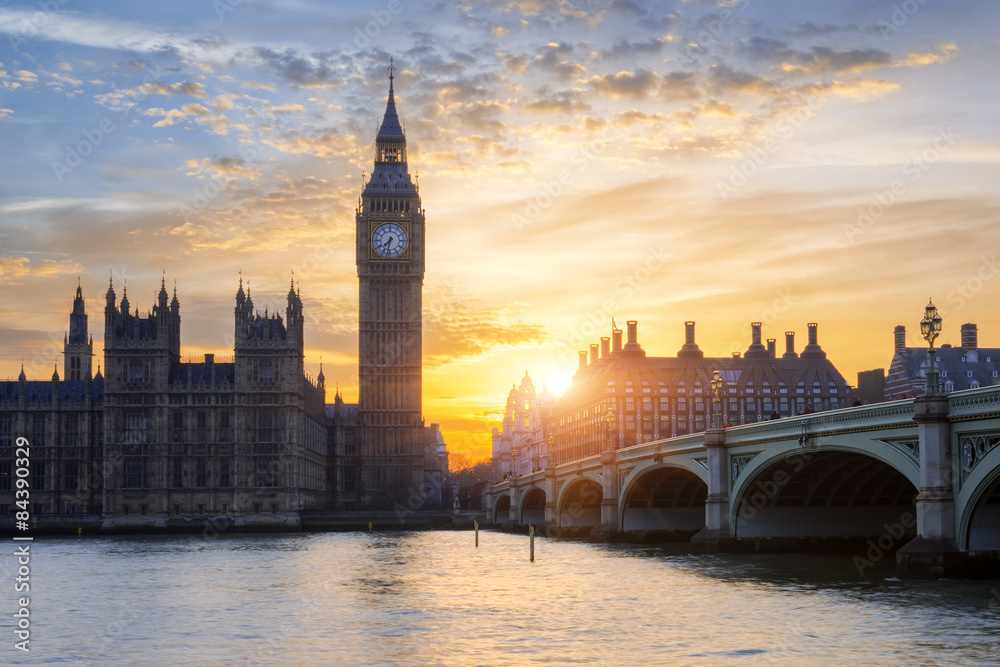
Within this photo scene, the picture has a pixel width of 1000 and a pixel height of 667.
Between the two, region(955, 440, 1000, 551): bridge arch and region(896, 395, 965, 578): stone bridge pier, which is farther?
region(896, 395, 965, 578): stone bridge pier

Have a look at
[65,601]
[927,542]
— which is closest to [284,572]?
[65,601]

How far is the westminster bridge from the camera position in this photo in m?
41.8

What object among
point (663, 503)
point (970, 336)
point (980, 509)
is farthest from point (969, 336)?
point (980, 509)

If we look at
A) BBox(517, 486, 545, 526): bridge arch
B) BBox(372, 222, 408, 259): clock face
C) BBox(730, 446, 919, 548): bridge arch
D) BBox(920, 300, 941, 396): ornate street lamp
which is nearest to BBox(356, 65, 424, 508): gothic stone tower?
BBox(372, 222, 408, 259): clock face

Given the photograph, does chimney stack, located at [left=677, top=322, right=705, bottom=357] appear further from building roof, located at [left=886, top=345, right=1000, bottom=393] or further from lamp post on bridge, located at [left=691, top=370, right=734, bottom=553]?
lamp post on bridge, located at [left=691, top=370, right=734, bottom=553]

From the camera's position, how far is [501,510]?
495 feet

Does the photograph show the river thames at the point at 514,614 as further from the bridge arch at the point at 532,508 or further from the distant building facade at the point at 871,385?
the distant building facade at the point at 871,385

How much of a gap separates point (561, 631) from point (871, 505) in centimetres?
3784

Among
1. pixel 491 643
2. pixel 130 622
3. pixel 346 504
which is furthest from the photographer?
pixel 346 504

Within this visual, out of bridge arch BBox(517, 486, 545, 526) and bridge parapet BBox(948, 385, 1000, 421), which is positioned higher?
bridge parapet BBox(948, 385, 1000, 421)

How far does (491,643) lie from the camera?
3409 cm

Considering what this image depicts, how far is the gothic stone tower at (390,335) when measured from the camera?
162625 mm

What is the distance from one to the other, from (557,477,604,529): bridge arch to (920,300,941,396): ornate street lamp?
59.4m

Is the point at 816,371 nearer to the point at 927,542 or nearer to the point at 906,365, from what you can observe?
the point at 906,365
